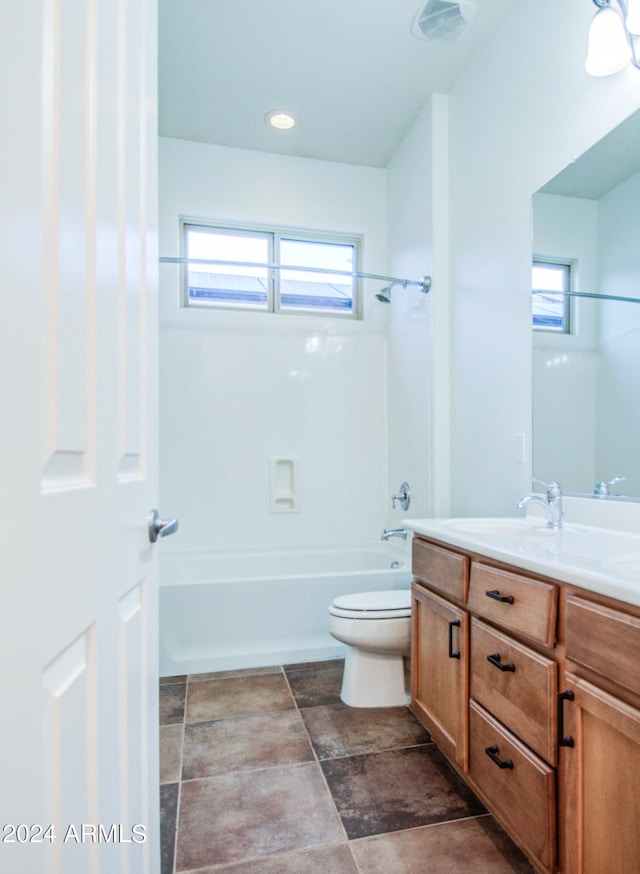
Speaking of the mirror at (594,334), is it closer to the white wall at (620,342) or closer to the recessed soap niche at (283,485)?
the white wall at (620,342)

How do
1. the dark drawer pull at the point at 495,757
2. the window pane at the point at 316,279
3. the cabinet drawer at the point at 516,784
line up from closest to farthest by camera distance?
the cabinet drawer at the point at 516,784
the dark drawer pull at the point at 495,757
the window pane at the point at 316,279

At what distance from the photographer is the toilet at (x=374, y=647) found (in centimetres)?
209

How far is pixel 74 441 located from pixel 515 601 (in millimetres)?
1063

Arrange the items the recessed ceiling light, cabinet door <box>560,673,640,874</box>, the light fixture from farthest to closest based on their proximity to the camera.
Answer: the recessed ceiling light, the light fixture, cabinet door <box>560,673,640,874</box>

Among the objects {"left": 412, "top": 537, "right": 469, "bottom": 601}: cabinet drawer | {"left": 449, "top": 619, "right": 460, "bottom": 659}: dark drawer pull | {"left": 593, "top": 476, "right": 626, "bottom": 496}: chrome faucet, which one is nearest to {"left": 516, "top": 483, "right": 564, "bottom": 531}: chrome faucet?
{"left": 593, "top": 476, "right": 626, "bottom": 496}: chrome faucet

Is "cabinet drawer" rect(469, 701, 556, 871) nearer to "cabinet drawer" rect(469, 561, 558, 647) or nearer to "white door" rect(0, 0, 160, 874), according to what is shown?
"cabinet drawer" rect(469, 561, 558, 647)

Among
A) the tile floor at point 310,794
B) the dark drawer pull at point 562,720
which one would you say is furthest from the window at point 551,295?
the tile floor at point 310,794

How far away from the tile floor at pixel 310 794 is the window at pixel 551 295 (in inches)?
63.0

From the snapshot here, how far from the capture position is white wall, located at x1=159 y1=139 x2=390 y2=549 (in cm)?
302

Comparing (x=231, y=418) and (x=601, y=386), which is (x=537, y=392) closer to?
(x=601, y=386)

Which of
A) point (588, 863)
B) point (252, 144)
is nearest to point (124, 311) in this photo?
point (588, 863)

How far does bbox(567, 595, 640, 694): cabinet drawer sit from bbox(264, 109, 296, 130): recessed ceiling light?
281 cm

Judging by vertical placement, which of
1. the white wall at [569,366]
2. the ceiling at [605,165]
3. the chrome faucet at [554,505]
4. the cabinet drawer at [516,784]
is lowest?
the cabinet drawer at [516,784]

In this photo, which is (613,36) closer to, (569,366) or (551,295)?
(551,295)
